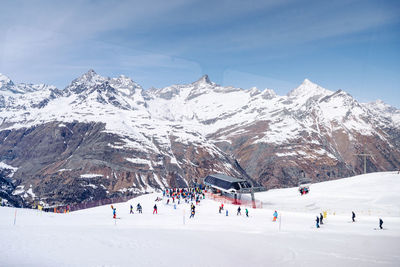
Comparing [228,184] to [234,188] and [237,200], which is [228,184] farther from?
[237,200]

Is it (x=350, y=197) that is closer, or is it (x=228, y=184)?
(x=350, y=197)

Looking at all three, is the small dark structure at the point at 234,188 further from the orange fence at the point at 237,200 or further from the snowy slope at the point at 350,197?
the snowy slope at the point at 350,197

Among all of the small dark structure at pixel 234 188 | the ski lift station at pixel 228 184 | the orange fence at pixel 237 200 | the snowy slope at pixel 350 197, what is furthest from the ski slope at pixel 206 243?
the ski lift station at pixel 228 184

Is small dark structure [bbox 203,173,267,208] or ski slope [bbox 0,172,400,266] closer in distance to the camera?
ski slope [bbox 0,172,400,266]

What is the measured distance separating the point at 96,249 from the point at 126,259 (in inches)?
107

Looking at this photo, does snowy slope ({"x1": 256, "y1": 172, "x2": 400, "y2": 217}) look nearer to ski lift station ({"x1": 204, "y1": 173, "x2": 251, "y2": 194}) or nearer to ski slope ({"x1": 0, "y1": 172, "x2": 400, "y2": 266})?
ski lift station ({"x1": 204, "y1": 173, "x2": 251, "y2": 194})

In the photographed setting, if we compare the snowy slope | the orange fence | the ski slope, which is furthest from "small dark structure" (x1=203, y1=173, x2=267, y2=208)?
the ski slope

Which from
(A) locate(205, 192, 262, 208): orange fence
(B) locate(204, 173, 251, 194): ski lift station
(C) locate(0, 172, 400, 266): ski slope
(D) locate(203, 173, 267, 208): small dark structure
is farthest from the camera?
(B) locate(204, 173, 251, 194): ski lift station

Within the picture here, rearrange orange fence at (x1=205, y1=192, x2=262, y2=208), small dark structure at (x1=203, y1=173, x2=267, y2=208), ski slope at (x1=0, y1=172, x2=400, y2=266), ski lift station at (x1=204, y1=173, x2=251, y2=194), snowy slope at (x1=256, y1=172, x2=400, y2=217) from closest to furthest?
ski slope at (x1=0, y1=172, x2=400, y2=266) → snowy slope at (x1=256, y1=172, x2=400, y2=217) → orange fence at (x1=205, y1=192, x2=262, y2=208) → small dark structure at (x1=203, y1=173, x2=267, y2=208) → ski lift station at (x1=204, y1=173, x2=251, y2=194)

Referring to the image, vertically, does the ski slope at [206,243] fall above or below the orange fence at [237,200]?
below

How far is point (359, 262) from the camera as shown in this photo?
18031 mm

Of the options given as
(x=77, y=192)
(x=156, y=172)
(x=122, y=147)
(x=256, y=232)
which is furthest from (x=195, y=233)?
(x=122, y=147)

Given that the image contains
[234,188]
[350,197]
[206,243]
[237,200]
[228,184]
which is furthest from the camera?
[228,184]

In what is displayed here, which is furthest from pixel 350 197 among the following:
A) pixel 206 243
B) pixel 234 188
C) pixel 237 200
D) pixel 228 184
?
pixel 206 243
